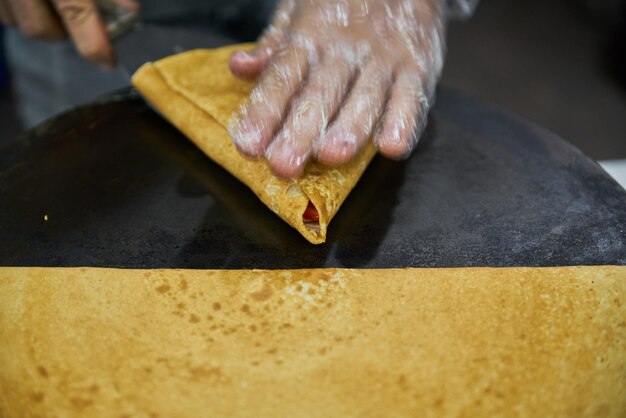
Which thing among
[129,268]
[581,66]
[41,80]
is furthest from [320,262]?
[581,66]

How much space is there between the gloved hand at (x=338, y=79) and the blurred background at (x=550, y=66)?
192cm

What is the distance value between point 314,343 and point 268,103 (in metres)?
0.43

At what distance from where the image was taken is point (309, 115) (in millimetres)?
1073

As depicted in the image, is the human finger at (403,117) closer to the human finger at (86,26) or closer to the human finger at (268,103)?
the human finger at (268,103)

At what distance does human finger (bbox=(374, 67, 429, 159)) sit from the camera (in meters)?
1.08

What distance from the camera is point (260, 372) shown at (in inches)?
33.6

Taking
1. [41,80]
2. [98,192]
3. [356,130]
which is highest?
[356,130]

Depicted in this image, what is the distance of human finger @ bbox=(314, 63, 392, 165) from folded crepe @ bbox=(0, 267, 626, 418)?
204 mm

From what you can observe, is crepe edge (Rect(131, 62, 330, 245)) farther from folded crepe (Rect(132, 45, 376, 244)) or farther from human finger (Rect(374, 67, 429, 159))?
human finger (Rect(374, 67, 429, 159))

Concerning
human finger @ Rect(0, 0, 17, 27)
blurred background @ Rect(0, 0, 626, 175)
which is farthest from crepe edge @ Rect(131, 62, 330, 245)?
blurred background @ Rect(0, 0, 626, 175)

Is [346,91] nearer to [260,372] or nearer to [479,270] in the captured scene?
[479,270]

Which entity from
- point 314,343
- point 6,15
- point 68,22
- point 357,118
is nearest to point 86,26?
point 68,22

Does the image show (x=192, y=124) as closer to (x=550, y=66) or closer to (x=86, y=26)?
(x=86, y=26)

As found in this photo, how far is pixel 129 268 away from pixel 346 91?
49 cm
